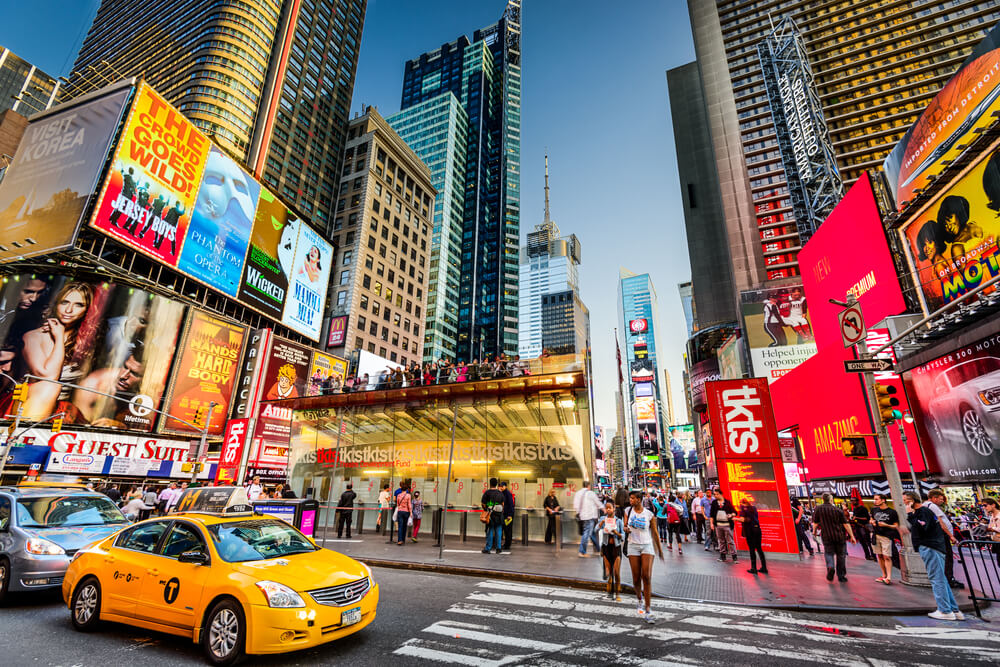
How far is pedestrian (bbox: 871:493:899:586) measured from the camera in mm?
10438

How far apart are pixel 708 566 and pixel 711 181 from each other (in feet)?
286

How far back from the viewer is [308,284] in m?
53.2

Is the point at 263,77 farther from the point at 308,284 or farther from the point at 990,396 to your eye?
the point at 990,396

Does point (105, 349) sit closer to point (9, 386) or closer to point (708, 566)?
point (9, 386)

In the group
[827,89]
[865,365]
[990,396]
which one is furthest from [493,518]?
[827,89]

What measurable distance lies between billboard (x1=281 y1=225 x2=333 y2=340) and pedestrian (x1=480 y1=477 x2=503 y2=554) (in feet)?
138

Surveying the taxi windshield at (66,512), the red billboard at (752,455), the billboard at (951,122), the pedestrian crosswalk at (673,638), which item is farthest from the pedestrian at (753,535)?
the billboard at (951,122)

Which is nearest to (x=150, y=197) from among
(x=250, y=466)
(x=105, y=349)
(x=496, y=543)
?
(x=105, y=349)

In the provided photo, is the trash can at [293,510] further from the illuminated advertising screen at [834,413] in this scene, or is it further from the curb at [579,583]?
the illuminated advertising screen at [834,413]

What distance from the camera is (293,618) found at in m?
4.97

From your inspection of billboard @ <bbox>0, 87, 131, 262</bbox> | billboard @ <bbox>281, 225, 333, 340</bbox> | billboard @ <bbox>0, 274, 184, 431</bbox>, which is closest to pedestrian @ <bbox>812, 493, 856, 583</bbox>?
billboard @ <bbox>0, 274, 184, 431</bbox>

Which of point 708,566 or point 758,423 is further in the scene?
point 758,423

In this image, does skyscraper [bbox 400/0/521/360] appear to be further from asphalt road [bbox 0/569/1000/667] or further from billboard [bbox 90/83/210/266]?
asphalt road [bbox 0/569/1000/667]

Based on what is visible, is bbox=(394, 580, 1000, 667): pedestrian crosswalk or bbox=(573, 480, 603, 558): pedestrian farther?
bbox=(573, 480, 603, 558): pedestrian
